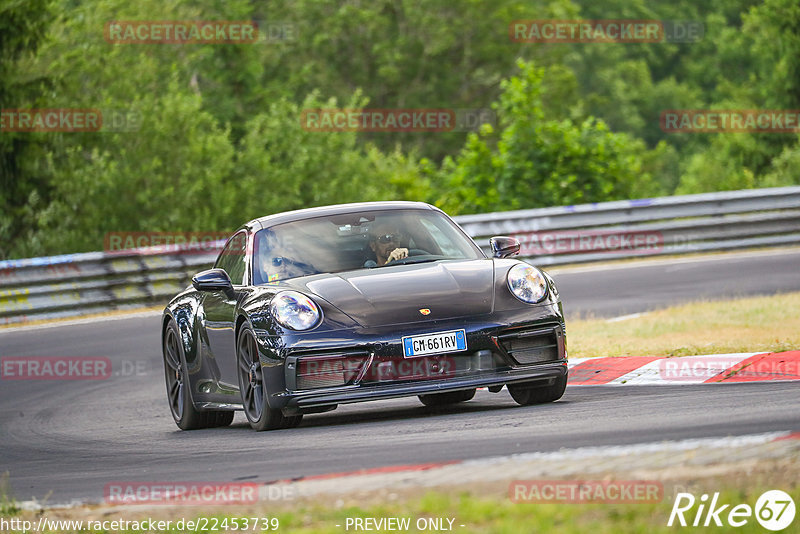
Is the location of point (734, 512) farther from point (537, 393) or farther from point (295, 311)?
point (537, 393)

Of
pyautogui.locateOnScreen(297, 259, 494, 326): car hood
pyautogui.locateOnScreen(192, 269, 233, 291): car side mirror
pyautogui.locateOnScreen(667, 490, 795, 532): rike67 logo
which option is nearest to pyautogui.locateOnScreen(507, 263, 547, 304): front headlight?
pyautogui.locateOnScreen(297, 259, 494, 326): car hood

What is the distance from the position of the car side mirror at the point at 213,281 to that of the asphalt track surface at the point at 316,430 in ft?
3.13

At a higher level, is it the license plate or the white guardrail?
the license plate

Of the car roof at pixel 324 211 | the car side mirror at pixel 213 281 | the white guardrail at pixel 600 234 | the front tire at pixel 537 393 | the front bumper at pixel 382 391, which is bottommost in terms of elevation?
the white guardrail at pixel 600 234

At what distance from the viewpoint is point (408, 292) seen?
8.34 meters

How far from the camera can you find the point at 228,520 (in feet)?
17.4

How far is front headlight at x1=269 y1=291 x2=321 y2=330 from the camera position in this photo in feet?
26.9

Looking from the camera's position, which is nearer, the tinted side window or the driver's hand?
the driver's hand

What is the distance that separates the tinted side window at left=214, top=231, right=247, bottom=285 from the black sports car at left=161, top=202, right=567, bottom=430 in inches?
1.0

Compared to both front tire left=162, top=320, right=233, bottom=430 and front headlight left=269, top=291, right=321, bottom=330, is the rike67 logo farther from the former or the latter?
front tire left=162, top=320, right=233, bottom=430

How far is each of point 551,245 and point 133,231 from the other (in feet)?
35.6

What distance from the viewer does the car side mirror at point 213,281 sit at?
29.9 ft

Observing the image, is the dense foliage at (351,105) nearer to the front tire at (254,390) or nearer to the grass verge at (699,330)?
the grass verge at (699,330)

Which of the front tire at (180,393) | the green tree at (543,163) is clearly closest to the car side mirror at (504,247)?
the front tire at (180,393)
